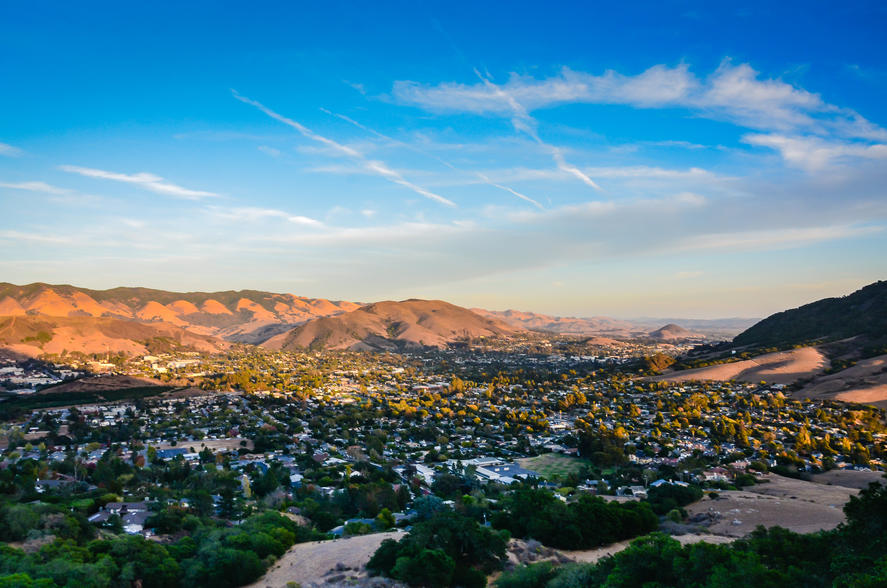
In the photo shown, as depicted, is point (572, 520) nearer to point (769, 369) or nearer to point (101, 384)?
point (769, 369)

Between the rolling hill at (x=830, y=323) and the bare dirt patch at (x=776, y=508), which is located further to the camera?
the rolling hill at (x=830, y=323)

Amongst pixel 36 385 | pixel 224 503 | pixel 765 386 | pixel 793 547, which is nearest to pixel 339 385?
pixel 36 385

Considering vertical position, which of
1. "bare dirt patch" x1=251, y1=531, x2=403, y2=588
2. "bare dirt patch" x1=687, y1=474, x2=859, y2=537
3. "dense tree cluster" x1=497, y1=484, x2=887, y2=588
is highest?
"dense tree cluster" x1=497, y1=484, x2=887, y2=588

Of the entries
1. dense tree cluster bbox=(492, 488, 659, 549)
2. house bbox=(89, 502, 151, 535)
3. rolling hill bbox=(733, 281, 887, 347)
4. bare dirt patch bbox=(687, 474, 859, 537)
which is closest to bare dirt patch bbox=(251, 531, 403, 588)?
dense tree cluster bbox=(492, 488, 659, 549)

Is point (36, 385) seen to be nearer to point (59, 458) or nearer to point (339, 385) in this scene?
point (339, 385)

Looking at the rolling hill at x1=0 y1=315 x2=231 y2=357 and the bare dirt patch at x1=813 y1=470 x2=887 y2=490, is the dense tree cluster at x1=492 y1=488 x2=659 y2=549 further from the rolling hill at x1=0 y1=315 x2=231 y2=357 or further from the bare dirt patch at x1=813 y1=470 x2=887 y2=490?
the rolling hill at x1=0 y1=315 x2=231 y2=357

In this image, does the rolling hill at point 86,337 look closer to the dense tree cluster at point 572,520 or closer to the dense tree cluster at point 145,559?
the dense tree cluster at point 145,559

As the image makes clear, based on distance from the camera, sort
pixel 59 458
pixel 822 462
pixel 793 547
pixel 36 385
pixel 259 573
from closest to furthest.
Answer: pixel 793 547, pixel 259 573, pixel 822 462, pixel 59 458, pixel 36 385

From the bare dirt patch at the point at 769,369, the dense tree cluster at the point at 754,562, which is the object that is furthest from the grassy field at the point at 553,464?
the bare dirt patch at the point at 769,369
